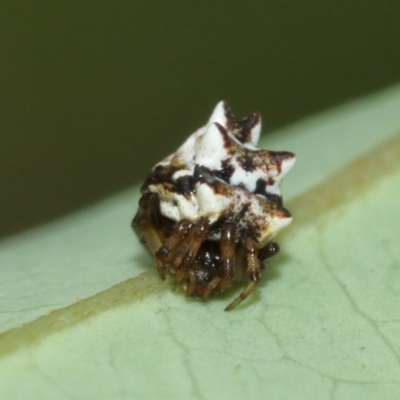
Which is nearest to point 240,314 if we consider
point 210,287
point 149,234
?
point 210,287

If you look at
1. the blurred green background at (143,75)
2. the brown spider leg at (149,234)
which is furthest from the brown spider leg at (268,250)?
the blurred green background at (143,75)

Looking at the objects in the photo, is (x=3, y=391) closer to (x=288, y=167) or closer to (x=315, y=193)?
(x=288, y=167)

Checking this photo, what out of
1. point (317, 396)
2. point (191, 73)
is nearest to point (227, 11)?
point (191, 73)

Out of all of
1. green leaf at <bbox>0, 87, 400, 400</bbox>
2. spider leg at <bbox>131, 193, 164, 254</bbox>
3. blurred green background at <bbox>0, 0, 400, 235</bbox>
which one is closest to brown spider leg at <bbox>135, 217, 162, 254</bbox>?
spider leg at <bbox>131, 193, 164, 254</bbox>

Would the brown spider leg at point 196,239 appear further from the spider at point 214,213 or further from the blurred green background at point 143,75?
the blurred green background at point 143,75

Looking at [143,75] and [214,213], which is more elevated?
[214,213]

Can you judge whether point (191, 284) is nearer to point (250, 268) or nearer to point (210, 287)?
point (210, 287)
